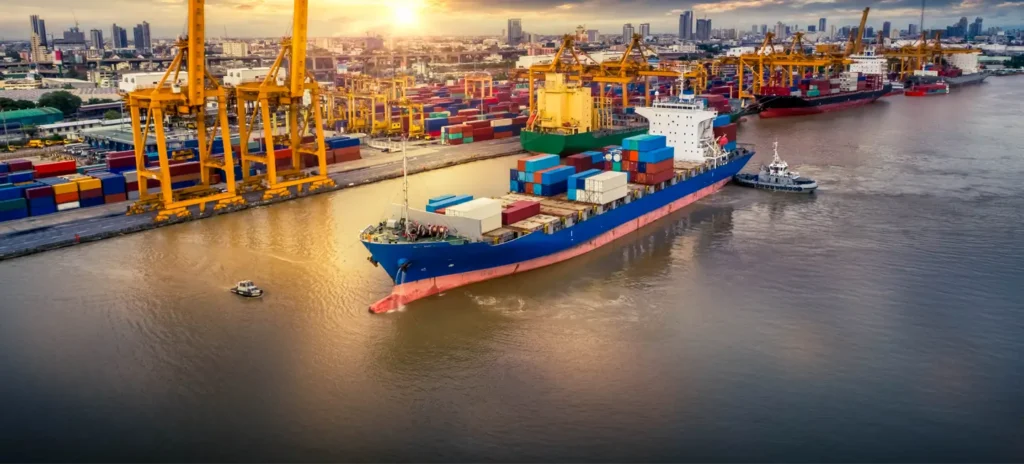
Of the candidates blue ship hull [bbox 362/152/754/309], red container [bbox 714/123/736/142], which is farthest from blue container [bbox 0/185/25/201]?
red container [bbox 714/123/736/142]

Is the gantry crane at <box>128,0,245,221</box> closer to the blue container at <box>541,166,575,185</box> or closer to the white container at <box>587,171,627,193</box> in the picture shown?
the blue container at <box>541,166,575,185</box>

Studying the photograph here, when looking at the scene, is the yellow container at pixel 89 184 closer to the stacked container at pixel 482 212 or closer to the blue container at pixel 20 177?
the blue container at pixel 20 177

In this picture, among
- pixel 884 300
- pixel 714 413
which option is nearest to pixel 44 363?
pixel 714 413

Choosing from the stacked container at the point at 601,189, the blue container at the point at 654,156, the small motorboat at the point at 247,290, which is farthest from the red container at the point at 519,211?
the small motorboat at the point at 247,290

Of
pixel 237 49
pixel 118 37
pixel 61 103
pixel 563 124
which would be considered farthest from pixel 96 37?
pixel 563 124

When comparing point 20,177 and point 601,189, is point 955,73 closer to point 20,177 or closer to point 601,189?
point 601,189

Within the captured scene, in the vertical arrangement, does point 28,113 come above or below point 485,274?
above

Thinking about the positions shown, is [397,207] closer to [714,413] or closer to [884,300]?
[714,413]
